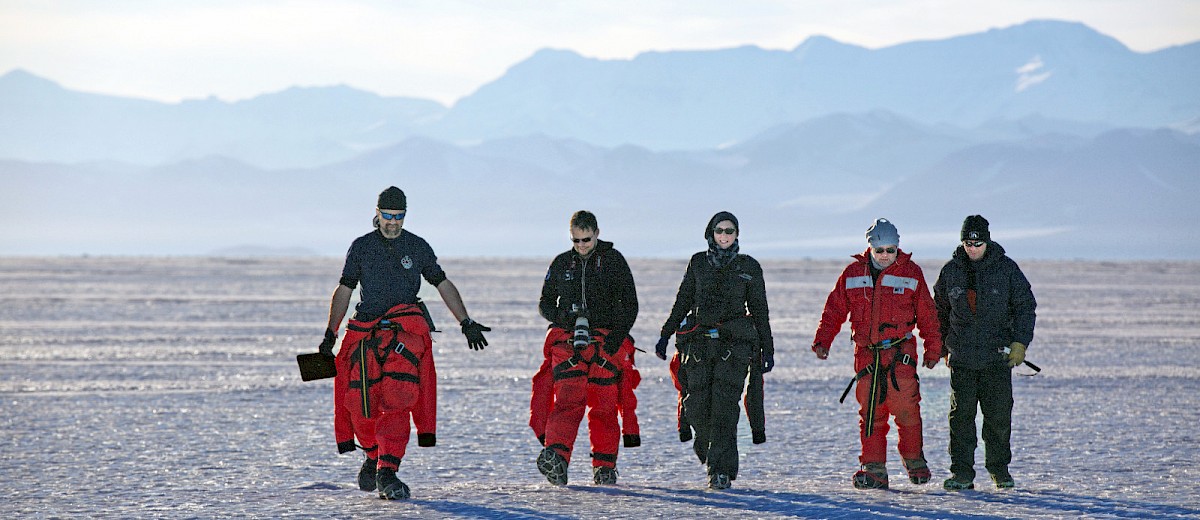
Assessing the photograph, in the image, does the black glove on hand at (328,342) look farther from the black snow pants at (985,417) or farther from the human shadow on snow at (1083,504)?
the human shadow on snow at (1083,504)

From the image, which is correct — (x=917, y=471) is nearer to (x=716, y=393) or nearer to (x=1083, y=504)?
(x=1083, y=504)

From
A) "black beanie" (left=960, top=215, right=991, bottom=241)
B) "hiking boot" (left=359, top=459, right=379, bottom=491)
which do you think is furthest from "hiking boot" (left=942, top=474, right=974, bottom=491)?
"hiking boot" (left=359, top=459, right=379, bottom=491)

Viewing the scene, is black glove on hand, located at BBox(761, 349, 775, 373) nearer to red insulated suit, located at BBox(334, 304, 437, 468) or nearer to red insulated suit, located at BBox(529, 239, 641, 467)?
red insulated suit, located at BBox(529, 239, 641, 467)

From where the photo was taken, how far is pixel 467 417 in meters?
10.5

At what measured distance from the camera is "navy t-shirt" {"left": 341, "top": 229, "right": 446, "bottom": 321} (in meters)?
7.18

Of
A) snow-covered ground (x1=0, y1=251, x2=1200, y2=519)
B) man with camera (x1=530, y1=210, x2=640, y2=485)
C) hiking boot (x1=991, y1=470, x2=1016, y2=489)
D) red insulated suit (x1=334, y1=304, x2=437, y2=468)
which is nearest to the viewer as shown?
snow-covered ground (x1=0, y1=251, x2=1200, y2=519)

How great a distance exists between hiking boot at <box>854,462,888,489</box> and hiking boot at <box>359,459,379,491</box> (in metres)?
2.68

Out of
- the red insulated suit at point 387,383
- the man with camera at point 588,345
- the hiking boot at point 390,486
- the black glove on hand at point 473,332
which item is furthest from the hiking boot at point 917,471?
the hiking boot at point 390,486

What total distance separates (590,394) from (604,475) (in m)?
0.47

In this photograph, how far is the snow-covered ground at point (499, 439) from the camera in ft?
22.8

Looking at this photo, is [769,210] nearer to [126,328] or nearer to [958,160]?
[958,160]

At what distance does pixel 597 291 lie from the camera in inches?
294

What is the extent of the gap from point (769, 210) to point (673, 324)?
621 ft

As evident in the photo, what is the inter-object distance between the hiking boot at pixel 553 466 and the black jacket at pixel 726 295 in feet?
3.06
